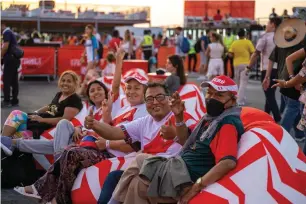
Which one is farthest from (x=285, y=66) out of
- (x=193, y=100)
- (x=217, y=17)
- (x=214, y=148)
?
(x=217, y=17)

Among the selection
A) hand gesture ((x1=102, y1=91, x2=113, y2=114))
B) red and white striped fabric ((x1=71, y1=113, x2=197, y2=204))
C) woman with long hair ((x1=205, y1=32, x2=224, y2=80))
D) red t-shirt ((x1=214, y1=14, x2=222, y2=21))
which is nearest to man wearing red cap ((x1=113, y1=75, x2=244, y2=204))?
red and white striped fabric ((x1=71, y1=113, x2=197, y2=204))

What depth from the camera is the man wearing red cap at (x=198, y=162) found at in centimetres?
334

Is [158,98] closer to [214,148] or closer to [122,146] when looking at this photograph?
[122,146]

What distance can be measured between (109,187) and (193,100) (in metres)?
2.92

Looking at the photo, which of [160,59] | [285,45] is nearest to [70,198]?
[285,45]

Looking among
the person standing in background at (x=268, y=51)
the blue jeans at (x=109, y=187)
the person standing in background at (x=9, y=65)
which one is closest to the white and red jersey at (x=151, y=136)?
the blue jeans at (x=109, y=187)

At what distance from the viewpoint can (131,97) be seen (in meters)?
4.95

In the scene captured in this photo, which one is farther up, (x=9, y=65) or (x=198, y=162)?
(x=9, y=65)

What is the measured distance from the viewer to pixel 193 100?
6.65 metres

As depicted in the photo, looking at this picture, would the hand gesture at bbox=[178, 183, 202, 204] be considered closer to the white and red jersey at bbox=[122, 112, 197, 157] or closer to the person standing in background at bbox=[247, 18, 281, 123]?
the white and red jersey at bbox=[122, 112, 197, 157]

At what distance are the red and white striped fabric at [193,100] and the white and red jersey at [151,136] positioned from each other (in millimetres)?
2082

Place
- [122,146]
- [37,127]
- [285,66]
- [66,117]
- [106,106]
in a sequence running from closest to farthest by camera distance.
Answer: [122,146]
[106,106]
[285,66]
[66,117]
[37,127]

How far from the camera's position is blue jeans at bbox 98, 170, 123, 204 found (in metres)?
3.87

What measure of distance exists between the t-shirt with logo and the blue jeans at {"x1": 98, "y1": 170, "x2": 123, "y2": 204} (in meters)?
0.58
